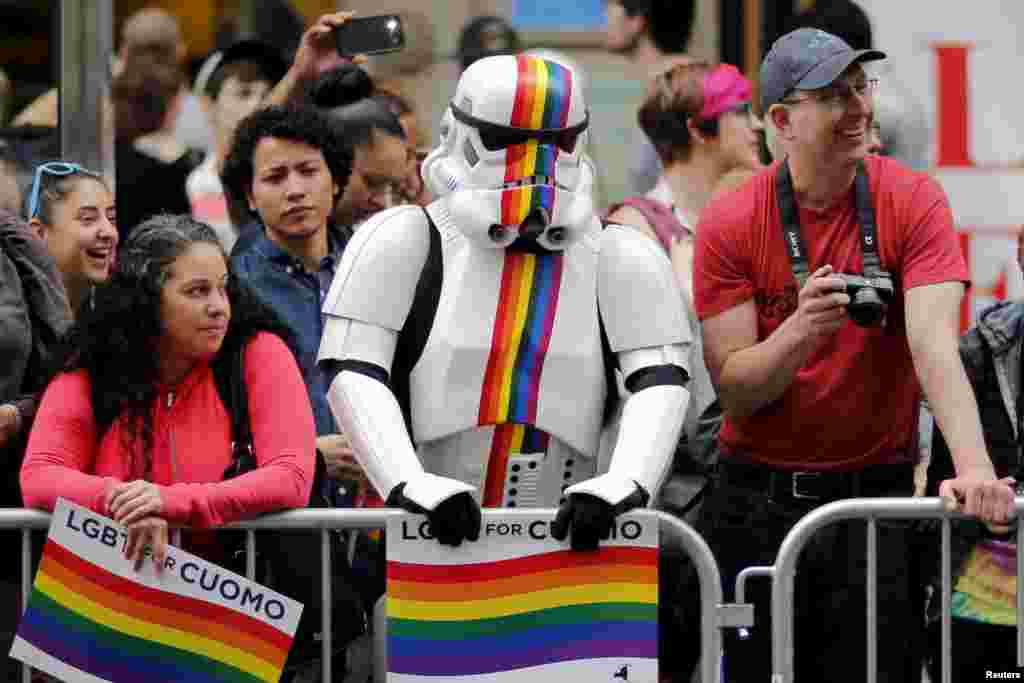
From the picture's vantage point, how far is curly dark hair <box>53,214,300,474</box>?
15.7 feet

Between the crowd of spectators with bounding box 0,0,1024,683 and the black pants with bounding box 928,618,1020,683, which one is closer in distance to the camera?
the crowd of spectators with bounding box 0,0,1024,683

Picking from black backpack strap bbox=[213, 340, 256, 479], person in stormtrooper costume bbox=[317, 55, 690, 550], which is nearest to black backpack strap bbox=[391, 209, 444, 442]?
person in stormtrooper costume bbox=[317, 55, 690, 550]

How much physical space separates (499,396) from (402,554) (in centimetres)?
44

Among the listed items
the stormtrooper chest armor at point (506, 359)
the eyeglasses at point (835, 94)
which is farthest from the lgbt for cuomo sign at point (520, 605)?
the eyeglasses at point (835, 94)

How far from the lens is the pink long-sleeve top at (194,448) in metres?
4.61

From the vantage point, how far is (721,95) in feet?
20.8

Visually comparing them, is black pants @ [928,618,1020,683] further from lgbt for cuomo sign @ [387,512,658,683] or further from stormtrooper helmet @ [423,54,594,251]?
stormtrooper helmet @ [423,54,594,251]

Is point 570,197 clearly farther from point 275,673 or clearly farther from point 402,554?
point 275,673

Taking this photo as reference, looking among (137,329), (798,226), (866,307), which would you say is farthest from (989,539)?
(137,329)

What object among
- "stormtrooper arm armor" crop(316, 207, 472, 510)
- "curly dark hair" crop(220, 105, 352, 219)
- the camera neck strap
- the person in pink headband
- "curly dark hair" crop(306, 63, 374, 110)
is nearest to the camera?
"stormtrooper arm armor" crop(316, 207, 472, 510)

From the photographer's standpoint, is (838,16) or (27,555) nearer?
(27,555)

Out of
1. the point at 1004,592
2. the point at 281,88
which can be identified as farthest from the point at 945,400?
the point at 281,88

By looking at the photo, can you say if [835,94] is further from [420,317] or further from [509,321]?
[420,317]

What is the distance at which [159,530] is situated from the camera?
455 centimetres
